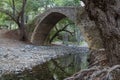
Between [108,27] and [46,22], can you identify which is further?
[46,22]

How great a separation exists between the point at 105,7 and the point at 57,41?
29.0m

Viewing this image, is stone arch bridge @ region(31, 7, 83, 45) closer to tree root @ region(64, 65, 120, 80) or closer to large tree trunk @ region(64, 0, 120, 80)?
tree root @ region(64, 65, 120, 80)

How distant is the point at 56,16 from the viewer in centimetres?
2323

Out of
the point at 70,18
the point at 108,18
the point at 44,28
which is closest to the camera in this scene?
the point at 108,18

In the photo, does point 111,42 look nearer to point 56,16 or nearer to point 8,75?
point 8,75

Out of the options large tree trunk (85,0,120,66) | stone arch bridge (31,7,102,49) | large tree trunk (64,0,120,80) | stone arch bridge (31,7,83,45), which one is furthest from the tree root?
stone arch bridge (31,7,83,45)

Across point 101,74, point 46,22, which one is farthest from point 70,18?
point 101,74

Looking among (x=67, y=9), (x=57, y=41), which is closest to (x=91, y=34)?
(x=67, y=9)

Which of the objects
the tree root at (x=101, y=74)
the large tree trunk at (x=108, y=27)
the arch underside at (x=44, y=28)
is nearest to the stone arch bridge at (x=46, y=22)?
the arch underside at (x=44, y=28)

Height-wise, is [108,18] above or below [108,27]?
above

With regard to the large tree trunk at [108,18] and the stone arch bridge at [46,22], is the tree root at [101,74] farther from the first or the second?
the stone arch bridge at [46,22]

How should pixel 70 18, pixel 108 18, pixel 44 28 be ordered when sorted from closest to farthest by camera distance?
1. pixel 108 18
2. pixel 70 18
3. pixel 44 28

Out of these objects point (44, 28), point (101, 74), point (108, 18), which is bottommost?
point (44, 28)

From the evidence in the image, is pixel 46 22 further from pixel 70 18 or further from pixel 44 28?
pixel 70 18
